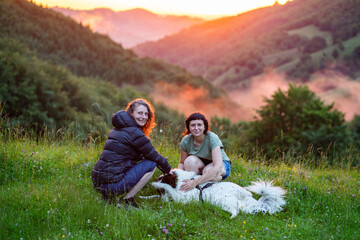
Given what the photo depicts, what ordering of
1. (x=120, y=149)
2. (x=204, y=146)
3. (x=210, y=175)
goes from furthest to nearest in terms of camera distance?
(x=204, y=146) < (x=210, y=175) < (x=120, y=149)

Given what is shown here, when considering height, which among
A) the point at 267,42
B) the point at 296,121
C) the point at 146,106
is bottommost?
the point at 296,121

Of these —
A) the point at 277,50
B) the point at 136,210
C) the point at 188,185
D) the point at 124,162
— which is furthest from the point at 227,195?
the point at 277,50

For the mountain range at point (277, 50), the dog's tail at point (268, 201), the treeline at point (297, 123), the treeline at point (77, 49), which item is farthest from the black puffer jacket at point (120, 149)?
the mountain range at point (277, 50)

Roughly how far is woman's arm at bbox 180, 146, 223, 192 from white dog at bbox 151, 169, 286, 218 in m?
0.07

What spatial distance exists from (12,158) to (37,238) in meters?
2.29

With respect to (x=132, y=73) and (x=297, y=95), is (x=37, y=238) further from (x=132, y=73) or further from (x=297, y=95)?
(x=132, y=73)

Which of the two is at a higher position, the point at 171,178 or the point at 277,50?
the point at 277,50

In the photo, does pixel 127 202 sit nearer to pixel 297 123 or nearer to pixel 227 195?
pixel 227 195

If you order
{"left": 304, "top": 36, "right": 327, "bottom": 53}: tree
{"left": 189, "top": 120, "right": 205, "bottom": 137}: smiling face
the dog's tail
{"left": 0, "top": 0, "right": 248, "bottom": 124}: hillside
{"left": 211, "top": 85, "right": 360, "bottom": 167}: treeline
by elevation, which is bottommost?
{"left": 211, "top": 85, "right": 360, "bottom": 167}: treeline

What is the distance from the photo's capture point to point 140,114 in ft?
13.8

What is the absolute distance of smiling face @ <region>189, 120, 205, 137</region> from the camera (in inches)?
181

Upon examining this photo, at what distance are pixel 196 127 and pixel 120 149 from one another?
137 cm

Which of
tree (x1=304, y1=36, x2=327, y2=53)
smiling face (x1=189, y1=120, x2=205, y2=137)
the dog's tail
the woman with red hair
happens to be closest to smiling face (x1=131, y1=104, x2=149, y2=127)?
the woman with red hair

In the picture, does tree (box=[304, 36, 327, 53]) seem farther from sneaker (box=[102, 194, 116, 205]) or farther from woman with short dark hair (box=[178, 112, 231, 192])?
sneaker (box=[102, 194, 116, 205])
